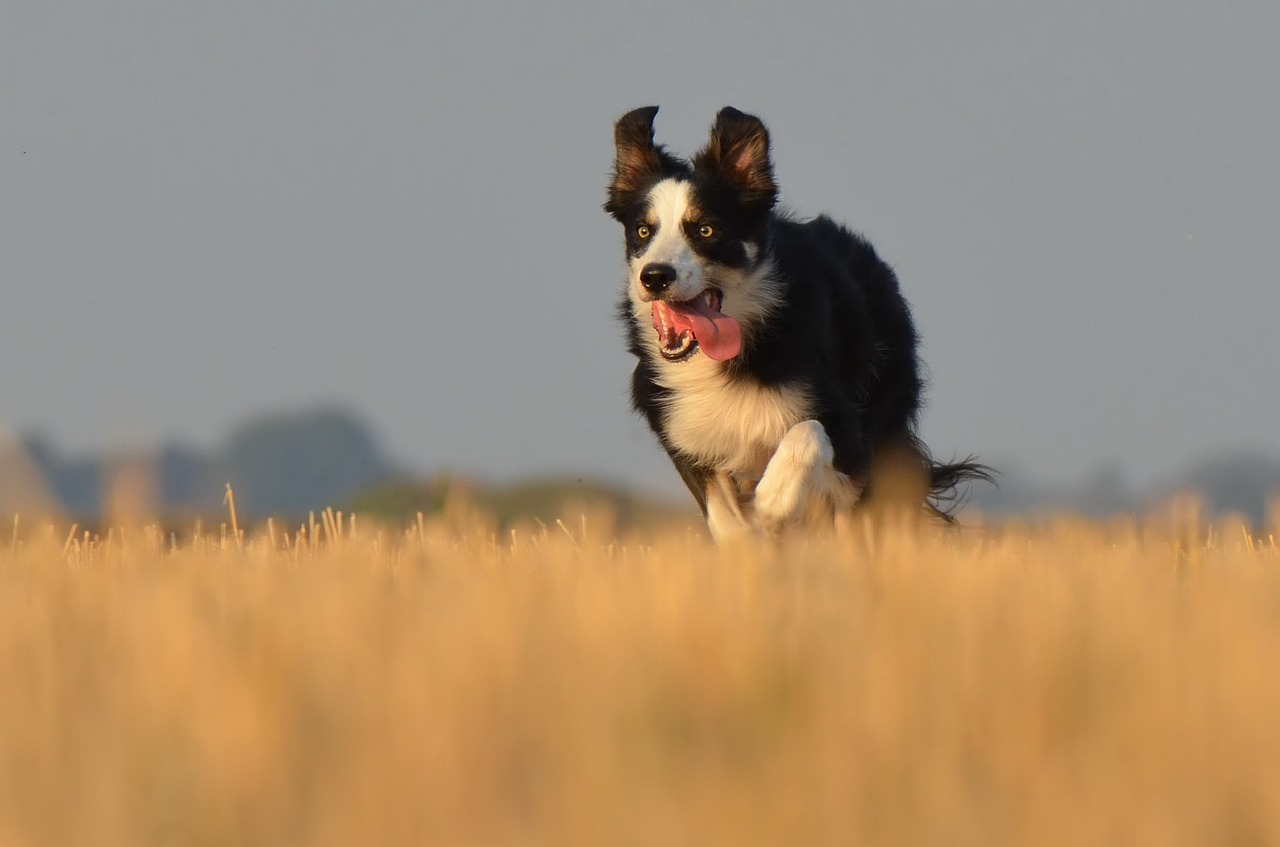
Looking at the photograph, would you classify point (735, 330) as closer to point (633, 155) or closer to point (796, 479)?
point (796, 479)

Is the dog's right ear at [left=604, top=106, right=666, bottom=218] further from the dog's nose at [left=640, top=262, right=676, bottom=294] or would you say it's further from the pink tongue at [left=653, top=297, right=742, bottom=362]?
the dog's nose at [left=640, top=262, right=676, bottom=294]

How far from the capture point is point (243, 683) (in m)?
2.39

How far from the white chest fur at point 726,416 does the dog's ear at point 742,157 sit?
2.29 feet

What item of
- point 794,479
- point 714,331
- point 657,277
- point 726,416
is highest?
point 657,277

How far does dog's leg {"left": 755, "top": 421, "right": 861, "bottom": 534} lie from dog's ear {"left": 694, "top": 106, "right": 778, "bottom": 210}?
104 centimetres

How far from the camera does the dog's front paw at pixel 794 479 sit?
5.67 m

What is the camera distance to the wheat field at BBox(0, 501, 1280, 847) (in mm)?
1945

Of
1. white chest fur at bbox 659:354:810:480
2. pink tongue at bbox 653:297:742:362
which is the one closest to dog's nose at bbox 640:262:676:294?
pink tongue at bbox 653:297:742:362

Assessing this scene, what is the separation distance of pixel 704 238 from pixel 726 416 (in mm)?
679

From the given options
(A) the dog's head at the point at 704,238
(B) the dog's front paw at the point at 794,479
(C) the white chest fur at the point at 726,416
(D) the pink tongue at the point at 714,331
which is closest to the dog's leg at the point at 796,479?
(B) the dog's front paw at the point at 794,479

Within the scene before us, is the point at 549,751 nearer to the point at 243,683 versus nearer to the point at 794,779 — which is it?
the point at 794,779

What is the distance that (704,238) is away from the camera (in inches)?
242

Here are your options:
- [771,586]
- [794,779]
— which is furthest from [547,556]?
[794,779]

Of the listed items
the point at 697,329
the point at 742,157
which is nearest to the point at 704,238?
the point at 697,329
